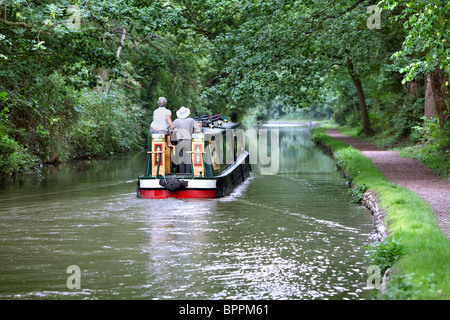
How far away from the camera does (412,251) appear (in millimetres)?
7570

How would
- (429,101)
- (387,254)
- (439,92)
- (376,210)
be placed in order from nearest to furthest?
(387,254) < (376,210) < (439,92) < (429,101)

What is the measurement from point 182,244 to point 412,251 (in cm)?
403

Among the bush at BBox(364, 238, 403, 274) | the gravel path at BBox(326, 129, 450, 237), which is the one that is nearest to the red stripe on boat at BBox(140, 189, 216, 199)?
the gravel path at BBox(326, 129, 450, 237)

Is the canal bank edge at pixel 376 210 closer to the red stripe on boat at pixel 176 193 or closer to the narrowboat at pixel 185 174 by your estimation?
the narrowboat at pixel 185 174

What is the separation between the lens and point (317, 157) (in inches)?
1177

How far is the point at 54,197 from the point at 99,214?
10.3 feet

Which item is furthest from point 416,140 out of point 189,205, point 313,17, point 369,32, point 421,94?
Result: point 189,205

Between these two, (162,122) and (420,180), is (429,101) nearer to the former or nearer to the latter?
(420,180)

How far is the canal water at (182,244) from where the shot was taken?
7578 mm

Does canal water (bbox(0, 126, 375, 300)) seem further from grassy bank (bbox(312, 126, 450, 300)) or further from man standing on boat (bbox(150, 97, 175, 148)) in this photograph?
man standing on boat (bbox(150, 97, 175, 148))

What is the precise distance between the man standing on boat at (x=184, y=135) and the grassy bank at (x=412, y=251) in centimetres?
526

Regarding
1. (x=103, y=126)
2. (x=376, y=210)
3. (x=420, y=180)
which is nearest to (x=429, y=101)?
(x=420, y=180)

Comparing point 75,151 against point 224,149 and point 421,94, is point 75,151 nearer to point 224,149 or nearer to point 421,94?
point 224,149

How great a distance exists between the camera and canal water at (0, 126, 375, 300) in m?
7.58
